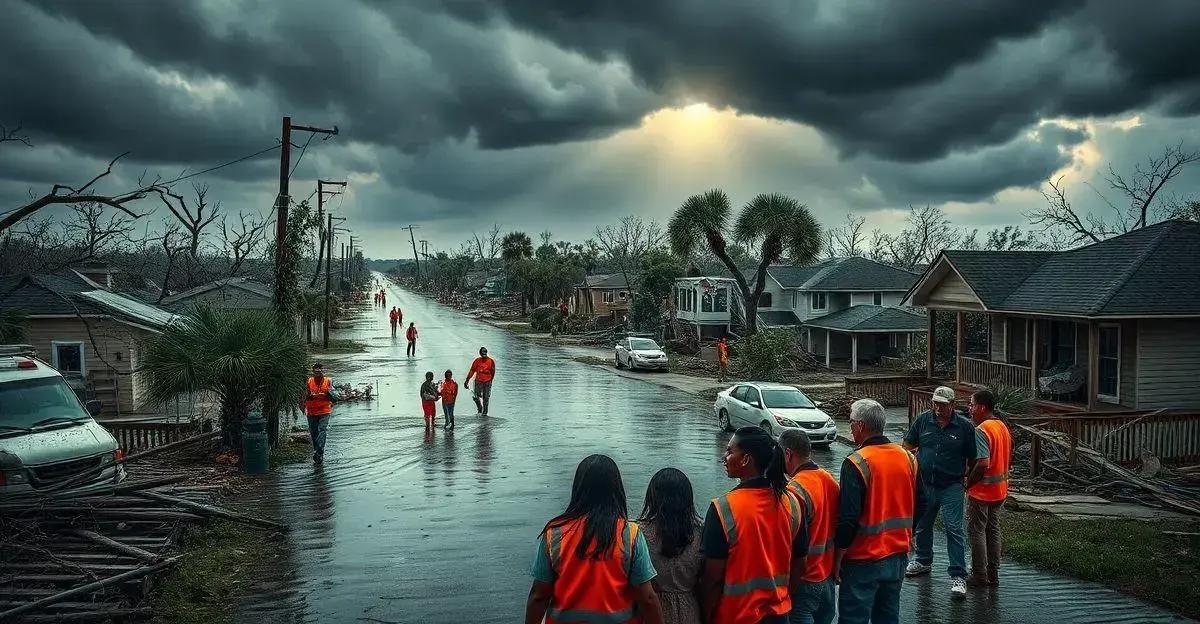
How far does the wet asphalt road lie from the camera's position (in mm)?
8203

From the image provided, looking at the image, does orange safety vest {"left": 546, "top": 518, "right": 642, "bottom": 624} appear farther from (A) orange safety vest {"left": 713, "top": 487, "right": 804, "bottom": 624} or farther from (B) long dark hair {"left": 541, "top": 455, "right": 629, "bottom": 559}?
(A) orange safety vest {"left": 713, "top": 487, "right": 804, "bottom": 624}

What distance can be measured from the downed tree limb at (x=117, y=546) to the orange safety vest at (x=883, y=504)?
6.78m

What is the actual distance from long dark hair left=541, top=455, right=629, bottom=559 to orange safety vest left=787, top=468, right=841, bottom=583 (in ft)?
4.65

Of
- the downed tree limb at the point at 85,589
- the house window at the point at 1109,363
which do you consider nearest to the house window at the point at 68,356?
the downed tree limb at the point at 85,589

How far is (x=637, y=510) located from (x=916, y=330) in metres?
31.6

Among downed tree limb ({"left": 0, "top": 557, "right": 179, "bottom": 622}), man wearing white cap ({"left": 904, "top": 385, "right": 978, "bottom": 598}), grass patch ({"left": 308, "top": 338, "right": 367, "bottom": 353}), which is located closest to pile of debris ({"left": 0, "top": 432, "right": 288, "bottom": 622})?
downed tree limb ({"left": 0, "top": 557, "right": 179, "bottom": 622})

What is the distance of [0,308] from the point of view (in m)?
21.8

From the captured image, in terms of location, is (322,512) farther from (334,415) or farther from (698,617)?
(334,415)

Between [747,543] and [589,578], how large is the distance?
0.92 meters

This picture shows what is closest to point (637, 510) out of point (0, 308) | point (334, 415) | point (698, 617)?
point (698, 617)

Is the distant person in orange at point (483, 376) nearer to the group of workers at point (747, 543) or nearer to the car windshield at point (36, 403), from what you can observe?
the car windshield at point (36, 403)

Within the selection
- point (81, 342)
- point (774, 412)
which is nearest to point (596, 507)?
point (774, 412)

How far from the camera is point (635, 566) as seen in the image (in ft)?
13.8

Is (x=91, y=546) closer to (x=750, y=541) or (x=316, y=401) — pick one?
(x=316, y=401)
